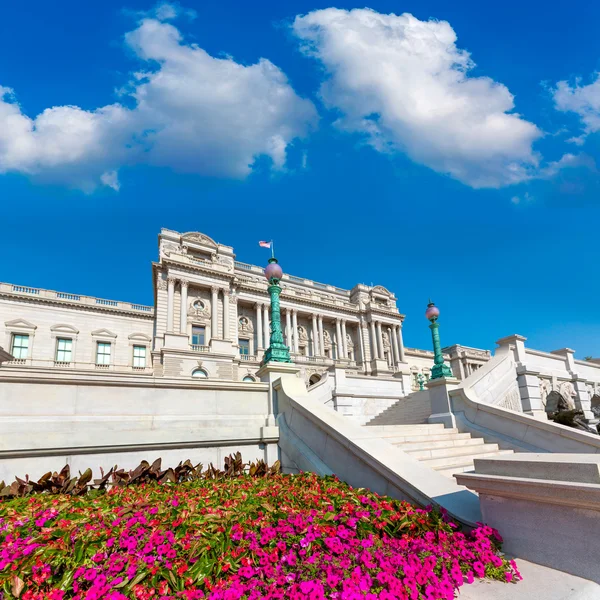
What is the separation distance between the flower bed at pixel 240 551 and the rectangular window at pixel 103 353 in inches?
1374

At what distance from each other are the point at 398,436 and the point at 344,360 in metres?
38.0

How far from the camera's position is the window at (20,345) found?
3231 centimetres

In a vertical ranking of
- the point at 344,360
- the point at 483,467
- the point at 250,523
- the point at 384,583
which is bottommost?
the point at 384,583

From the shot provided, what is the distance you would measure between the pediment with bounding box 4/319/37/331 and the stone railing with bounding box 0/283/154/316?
2.47 m

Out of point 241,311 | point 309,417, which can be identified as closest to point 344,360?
point 241,311

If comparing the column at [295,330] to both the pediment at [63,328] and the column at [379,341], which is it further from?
the pediment at [63,328]

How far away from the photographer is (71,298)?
3575cm

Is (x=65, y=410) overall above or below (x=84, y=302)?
below

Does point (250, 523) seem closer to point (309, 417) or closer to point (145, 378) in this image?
point (309, 417)

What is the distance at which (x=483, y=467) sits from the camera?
13.8 feet

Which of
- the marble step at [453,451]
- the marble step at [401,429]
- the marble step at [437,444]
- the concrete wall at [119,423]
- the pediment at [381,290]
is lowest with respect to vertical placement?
the marble step at [453,451]

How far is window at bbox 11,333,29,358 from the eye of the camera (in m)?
32.3

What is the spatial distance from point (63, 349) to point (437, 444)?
1429 inches

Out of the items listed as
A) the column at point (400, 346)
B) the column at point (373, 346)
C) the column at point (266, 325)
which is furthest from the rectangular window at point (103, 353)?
the column at point (400, 346)
